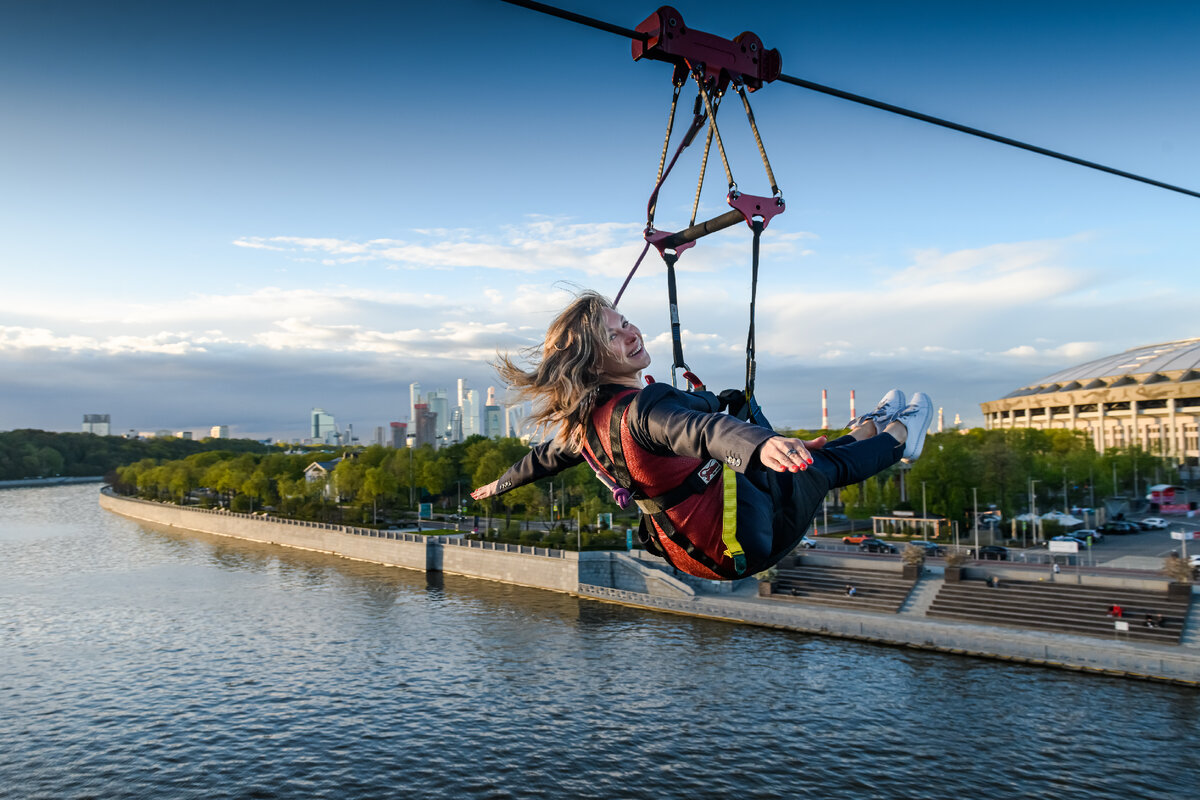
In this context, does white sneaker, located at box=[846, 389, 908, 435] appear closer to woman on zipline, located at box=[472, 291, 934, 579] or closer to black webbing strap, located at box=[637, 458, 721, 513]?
woman on zipline, located at box=[472, 291, 934, 579]

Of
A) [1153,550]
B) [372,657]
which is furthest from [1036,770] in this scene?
[1153,550]

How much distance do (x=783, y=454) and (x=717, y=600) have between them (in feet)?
113

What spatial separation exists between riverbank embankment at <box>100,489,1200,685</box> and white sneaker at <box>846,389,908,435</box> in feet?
89.1

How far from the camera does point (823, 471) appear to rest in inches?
180

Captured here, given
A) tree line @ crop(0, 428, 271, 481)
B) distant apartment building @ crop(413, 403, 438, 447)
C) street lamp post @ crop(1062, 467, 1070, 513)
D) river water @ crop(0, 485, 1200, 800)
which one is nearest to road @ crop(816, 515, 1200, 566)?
street lamp post @ crop(1062, 467, 1070, 513)

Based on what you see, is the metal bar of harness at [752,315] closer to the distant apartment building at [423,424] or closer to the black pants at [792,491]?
the black pants at [792,491]

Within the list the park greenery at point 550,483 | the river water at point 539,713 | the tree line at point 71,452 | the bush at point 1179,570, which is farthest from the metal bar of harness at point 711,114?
the tree line at point 71,452

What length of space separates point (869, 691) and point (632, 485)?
25.0 m

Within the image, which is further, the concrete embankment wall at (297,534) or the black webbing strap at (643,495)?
the concrete embankment wall at (297,534)

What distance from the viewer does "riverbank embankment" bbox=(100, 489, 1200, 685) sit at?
26359mm

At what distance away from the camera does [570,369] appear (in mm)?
4008

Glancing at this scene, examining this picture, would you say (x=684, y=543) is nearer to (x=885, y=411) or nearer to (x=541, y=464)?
(x=541, y=464)

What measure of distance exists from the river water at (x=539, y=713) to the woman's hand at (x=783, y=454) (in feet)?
62.8

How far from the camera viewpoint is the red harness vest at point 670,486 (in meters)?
3.91
